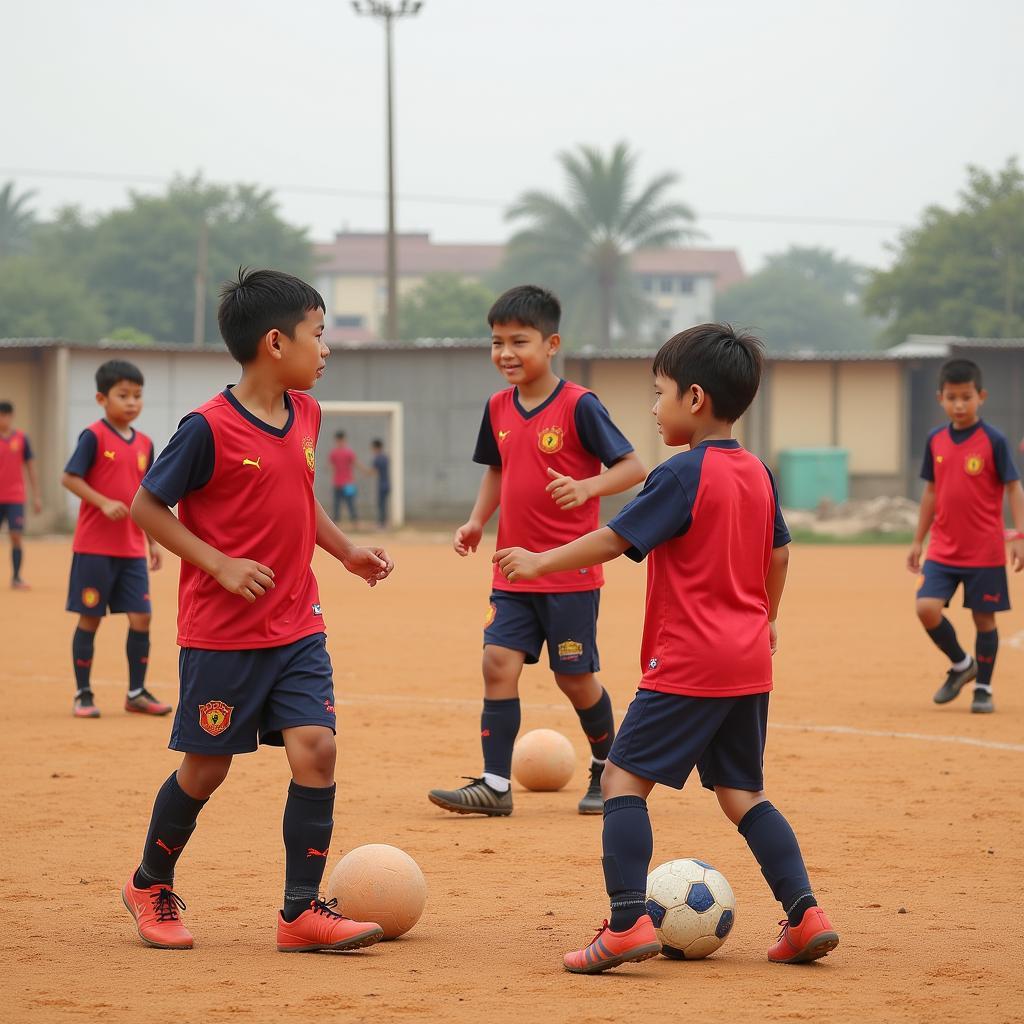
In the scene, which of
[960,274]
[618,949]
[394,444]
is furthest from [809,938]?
[960,274]

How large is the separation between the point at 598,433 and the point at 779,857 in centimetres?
257

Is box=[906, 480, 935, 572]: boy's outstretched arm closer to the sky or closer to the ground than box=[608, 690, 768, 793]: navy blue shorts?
closer to the sky

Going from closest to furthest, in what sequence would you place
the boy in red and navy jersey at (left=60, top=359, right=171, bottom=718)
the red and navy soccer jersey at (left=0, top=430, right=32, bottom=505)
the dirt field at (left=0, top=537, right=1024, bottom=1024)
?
the dirt field at (left=0, top=537, right=1024, bottom=1024)
the boy in red and navy jersey at (left=60, top=359, right=171, bottom=718)
the red and navy soccer jersey at (left=0, top=430, right=32, bottom=505)

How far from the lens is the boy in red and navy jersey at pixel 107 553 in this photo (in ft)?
30.8

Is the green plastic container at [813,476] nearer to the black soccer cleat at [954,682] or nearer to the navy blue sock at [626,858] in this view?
the black soccer cleat at [954,682]

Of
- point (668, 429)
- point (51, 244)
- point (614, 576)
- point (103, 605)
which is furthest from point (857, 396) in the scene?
point (51, 244)

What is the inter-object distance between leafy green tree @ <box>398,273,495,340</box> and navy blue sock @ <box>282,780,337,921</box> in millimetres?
68576

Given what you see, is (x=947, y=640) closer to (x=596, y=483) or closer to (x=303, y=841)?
(x=596, y=483)

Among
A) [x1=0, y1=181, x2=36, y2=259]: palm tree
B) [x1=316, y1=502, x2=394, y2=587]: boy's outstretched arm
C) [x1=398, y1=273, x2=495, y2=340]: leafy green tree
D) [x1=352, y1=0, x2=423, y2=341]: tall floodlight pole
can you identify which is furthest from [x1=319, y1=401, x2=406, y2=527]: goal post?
[x1=0, y1=181, x2=36, y2=259]: palm tree

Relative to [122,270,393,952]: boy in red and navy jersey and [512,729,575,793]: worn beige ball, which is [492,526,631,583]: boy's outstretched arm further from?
[512,729,575,793]: worn beige ball

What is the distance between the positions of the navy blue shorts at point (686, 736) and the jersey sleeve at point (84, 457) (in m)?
5.91

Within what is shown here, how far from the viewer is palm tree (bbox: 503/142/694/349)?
63938 mm

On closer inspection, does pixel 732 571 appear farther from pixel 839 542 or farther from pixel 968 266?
pixel 968 266

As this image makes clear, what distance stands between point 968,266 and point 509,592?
53.8 meters
